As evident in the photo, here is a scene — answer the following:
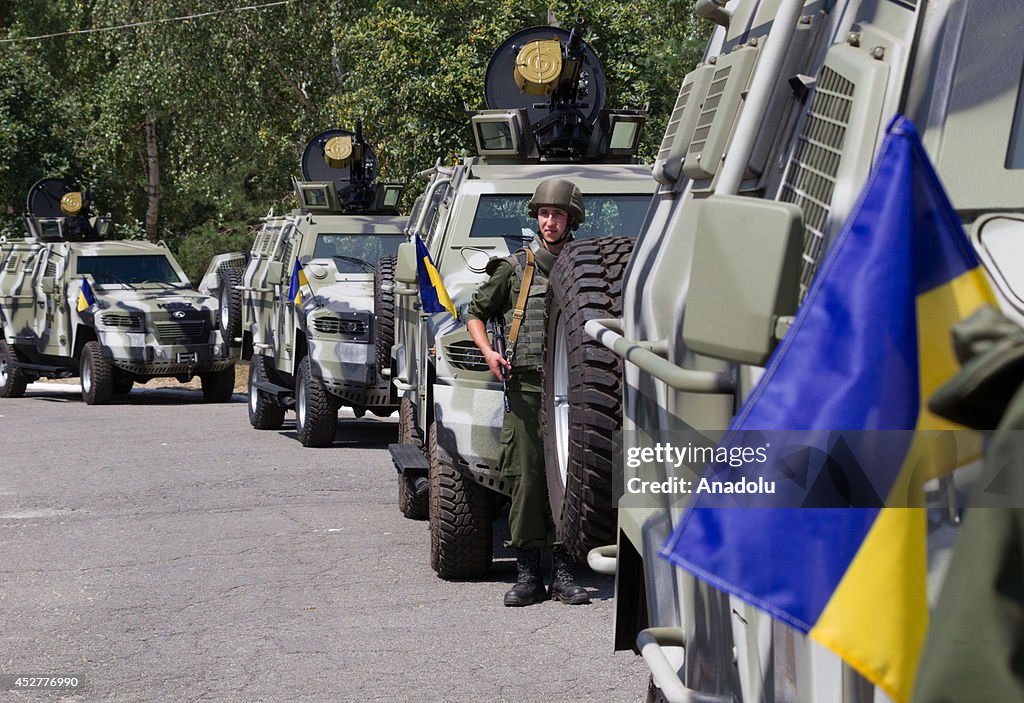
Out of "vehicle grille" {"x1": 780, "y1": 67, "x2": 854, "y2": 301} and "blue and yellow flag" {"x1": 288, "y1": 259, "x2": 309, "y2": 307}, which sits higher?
"vehicle grille" {"x1": 780, "y1": 67, "x2": 854, "y2": 301}

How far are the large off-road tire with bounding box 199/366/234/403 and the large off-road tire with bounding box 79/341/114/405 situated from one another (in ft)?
3.52

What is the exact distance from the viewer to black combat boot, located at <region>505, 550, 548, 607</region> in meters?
6.47

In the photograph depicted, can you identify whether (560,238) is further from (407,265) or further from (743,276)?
(743,276)

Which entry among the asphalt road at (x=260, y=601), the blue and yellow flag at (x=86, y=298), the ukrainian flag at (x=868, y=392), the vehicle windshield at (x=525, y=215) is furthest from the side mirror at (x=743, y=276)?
the blue and yellow flag at (x=86, y=298)

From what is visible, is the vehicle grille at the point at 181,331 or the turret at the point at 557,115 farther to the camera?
the vehicle grille at the point at 181,331

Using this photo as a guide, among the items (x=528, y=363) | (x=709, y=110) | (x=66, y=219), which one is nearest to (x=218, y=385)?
(x=66, y=219)

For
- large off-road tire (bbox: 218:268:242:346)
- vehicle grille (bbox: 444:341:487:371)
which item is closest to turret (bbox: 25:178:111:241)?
large off-road tire (bbox: 218:268:242:346)

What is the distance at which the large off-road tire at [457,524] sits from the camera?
6.79 m

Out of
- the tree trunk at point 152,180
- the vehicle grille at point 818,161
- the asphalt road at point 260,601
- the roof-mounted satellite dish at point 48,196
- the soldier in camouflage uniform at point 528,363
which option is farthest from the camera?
the tree trunk at point 152,180

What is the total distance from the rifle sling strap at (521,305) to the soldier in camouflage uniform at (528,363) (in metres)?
0.02

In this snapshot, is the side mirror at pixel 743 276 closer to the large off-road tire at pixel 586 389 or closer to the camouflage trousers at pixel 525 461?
the large off-road tire at pixel 586 389

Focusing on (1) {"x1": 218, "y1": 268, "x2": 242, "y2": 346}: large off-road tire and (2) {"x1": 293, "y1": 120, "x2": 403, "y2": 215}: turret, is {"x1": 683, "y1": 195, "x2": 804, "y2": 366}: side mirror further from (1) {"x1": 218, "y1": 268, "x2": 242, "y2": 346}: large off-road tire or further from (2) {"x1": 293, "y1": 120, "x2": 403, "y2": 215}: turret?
(1) {"x1": 218, "y1": 268, "x2": 242, "y2": 346}: large off-road tire

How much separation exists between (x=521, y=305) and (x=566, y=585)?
1224mm

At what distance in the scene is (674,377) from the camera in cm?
238
